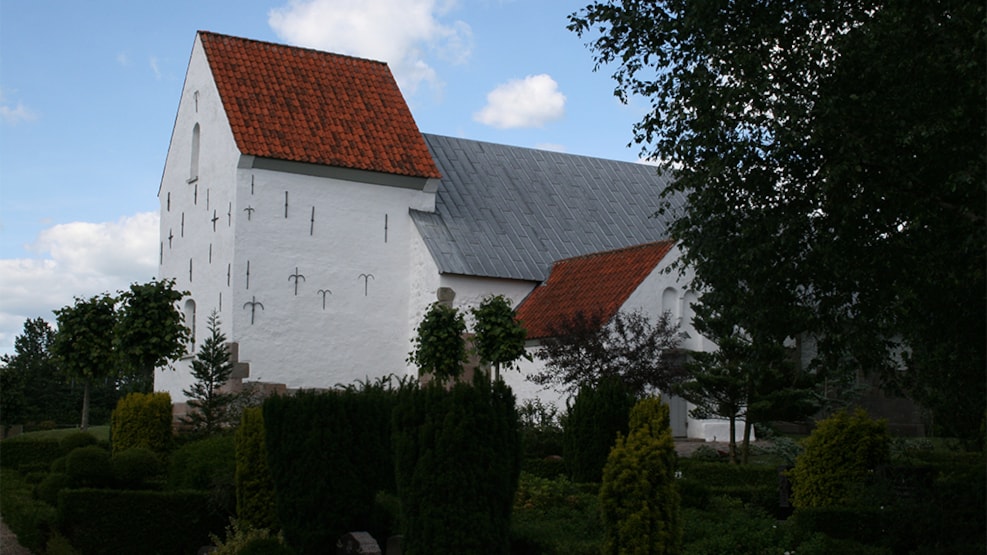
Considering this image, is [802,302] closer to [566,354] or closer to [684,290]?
[566,354]

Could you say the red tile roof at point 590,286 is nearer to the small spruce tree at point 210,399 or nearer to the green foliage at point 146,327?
the small spruce tree at point 210,399

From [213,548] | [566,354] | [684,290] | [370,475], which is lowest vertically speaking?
[213,548]

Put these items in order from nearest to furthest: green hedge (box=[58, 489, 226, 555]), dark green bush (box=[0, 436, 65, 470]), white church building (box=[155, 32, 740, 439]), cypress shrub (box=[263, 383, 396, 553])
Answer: cypress shrub (box=[263, 383, 396, 553]) < green hedge (box=[58, 489, 226, 555]) < dark green bush (box=[0, 436, 65, 470]) < white church building (box=[155, 32, 740, 439])

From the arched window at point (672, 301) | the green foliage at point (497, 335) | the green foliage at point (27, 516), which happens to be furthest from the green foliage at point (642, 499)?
the arched window at point (672, 301)

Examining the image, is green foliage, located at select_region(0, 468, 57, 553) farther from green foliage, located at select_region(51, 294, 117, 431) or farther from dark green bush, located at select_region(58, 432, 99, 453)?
green foliage, located at select_region(51, 294, 117, 431)

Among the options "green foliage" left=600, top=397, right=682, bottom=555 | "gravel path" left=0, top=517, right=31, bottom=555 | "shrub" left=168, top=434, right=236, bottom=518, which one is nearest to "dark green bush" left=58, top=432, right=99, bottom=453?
"gravel path" left=0, top=517, right=31, bottom=555

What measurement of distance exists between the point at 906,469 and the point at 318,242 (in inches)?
561

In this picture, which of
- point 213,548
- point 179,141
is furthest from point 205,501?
point 179,141

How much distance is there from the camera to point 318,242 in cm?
2258

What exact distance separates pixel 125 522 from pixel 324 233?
11.8 m

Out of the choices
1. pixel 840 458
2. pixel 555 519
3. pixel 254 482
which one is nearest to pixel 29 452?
pixel 254 482

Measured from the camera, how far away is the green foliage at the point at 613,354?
18328 mm

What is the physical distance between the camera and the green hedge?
11.3 metres

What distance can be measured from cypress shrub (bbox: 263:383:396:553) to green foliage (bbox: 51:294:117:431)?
941cm
